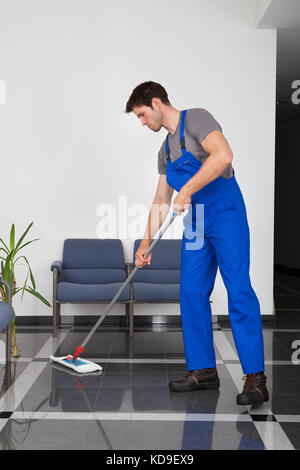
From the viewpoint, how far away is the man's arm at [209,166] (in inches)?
91.2

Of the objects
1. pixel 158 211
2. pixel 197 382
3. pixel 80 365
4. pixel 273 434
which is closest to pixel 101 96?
pixel 158 211

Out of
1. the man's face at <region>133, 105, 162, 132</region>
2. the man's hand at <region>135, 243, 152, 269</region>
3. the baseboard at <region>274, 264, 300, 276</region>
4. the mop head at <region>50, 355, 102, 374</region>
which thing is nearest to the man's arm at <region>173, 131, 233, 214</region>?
the man's face at <region>133, 105, 162, 132</region>

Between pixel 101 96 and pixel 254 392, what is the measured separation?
9.67 feet

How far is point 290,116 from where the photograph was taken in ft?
29.5

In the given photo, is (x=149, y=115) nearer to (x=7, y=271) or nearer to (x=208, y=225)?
(x=208, y=225)

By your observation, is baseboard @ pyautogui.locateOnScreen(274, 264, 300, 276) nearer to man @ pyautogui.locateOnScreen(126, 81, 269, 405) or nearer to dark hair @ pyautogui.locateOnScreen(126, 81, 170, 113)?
man @ pyautogui.locateOnScreen(126, 81, 269, 405)

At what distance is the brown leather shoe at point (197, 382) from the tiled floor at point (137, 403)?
0.05 metres

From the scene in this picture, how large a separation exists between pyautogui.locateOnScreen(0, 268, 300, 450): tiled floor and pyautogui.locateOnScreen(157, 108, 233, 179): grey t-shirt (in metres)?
1.03

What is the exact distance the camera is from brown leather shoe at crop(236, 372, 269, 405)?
2.45 m

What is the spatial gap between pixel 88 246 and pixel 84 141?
2.83 ft

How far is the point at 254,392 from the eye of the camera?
8.08 ft
